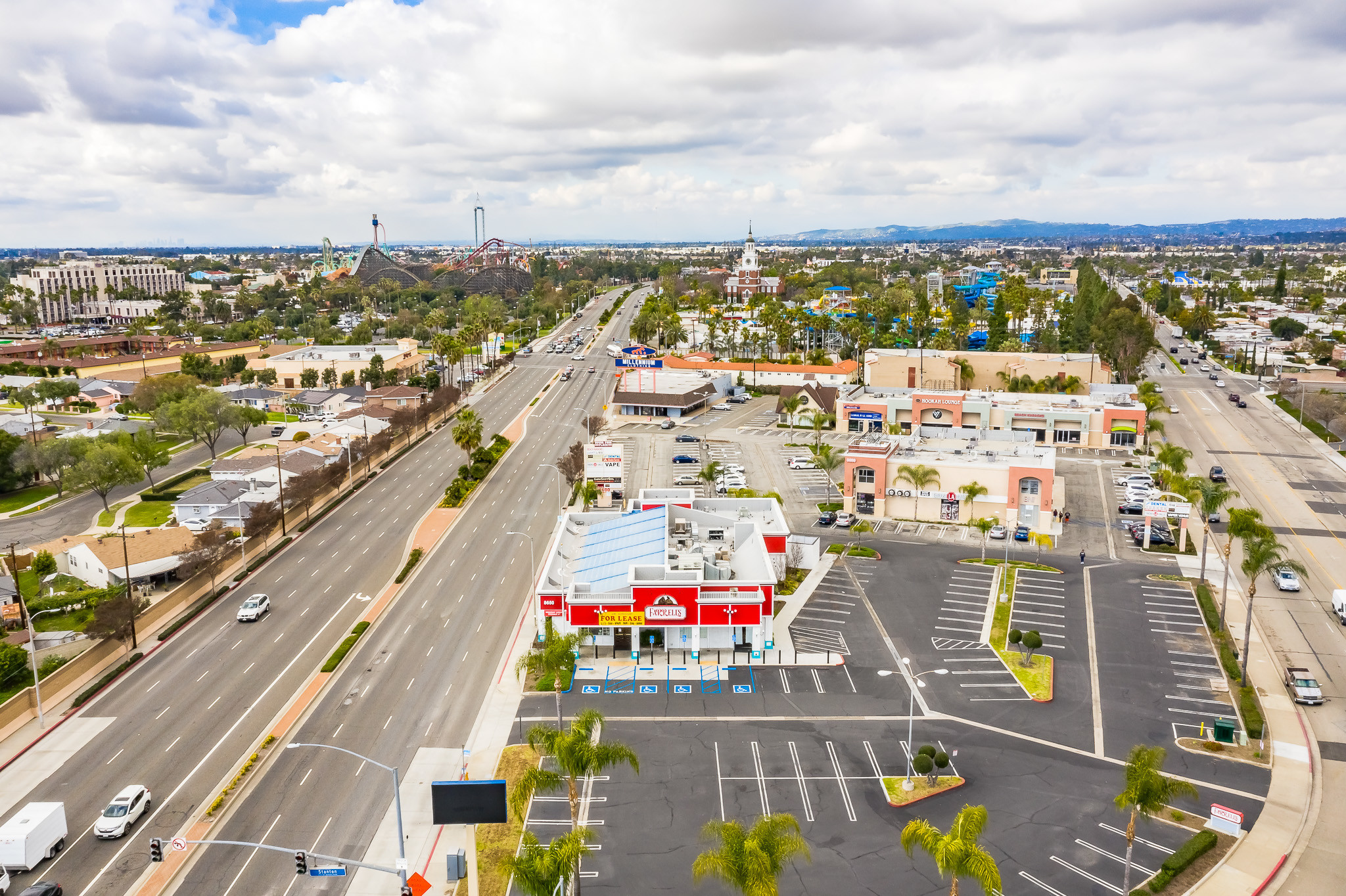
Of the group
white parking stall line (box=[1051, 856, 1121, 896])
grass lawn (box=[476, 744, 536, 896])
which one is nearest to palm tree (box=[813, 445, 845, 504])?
grass lawn (box=[476, 744, 536, 896])

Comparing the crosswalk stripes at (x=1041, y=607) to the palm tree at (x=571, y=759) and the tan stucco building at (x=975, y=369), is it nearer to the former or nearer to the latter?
the palm tree at (x=571, y=759)

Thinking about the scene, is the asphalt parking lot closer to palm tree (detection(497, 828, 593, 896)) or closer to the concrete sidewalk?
the concrete sidewalk

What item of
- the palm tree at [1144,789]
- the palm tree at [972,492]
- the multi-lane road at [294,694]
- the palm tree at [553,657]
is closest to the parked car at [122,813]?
the multi-lane road at [294,694]

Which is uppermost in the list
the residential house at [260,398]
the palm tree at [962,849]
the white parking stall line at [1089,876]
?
the residential house at [260,398]

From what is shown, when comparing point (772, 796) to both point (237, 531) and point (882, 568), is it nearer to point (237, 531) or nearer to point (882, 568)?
point (882, 568)

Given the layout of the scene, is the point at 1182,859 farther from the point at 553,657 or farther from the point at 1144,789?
the point at 553,657

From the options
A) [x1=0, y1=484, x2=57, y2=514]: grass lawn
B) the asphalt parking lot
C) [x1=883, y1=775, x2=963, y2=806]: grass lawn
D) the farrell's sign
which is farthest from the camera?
[x1=0, y1=484, x2=57, y2=514]: grass lawn

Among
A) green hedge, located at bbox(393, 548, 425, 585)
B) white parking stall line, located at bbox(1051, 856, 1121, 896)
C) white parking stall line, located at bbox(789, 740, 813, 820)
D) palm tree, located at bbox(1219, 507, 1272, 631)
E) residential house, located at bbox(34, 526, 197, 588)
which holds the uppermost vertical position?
palm tree, located at bbox(1219, 507, 1272, 631)
